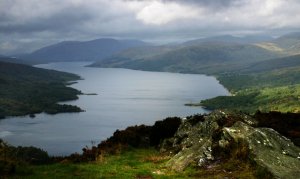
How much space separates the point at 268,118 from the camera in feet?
165

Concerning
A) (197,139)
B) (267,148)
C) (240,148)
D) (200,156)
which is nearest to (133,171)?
(200,156)

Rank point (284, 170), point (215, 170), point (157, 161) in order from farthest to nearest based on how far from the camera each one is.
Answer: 1. point (157, 161)
2. point (215, 170)
3. point (284, 170)

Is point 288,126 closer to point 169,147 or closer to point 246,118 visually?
point 246,118

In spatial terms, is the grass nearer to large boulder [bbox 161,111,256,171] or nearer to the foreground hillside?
the foreground hillside

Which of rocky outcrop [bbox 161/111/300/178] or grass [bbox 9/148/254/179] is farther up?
rocky outcrop [bbox 161/111/300/178]

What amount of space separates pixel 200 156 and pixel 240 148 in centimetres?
384

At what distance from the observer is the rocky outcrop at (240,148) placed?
31.8 metres

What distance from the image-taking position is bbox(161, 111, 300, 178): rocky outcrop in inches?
1253

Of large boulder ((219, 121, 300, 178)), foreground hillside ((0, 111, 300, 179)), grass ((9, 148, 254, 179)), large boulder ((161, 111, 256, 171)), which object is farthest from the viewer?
large boulder ((161, 111, 256, 171))

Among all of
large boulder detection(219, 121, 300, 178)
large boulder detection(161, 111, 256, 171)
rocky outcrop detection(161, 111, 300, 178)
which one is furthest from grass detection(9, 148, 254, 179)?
large boulder detection(219, 121, 300, 178)

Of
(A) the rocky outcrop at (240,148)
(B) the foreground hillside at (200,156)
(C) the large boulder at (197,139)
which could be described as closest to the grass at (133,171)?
(B) the foreground hillside at (200,156)

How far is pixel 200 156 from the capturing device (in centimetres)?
3631

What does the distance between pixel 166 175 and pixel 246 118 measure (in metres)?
18.6

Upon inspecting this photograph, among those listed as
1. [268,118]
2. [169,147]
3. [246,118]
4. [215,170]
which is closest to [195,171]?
[215,170]
